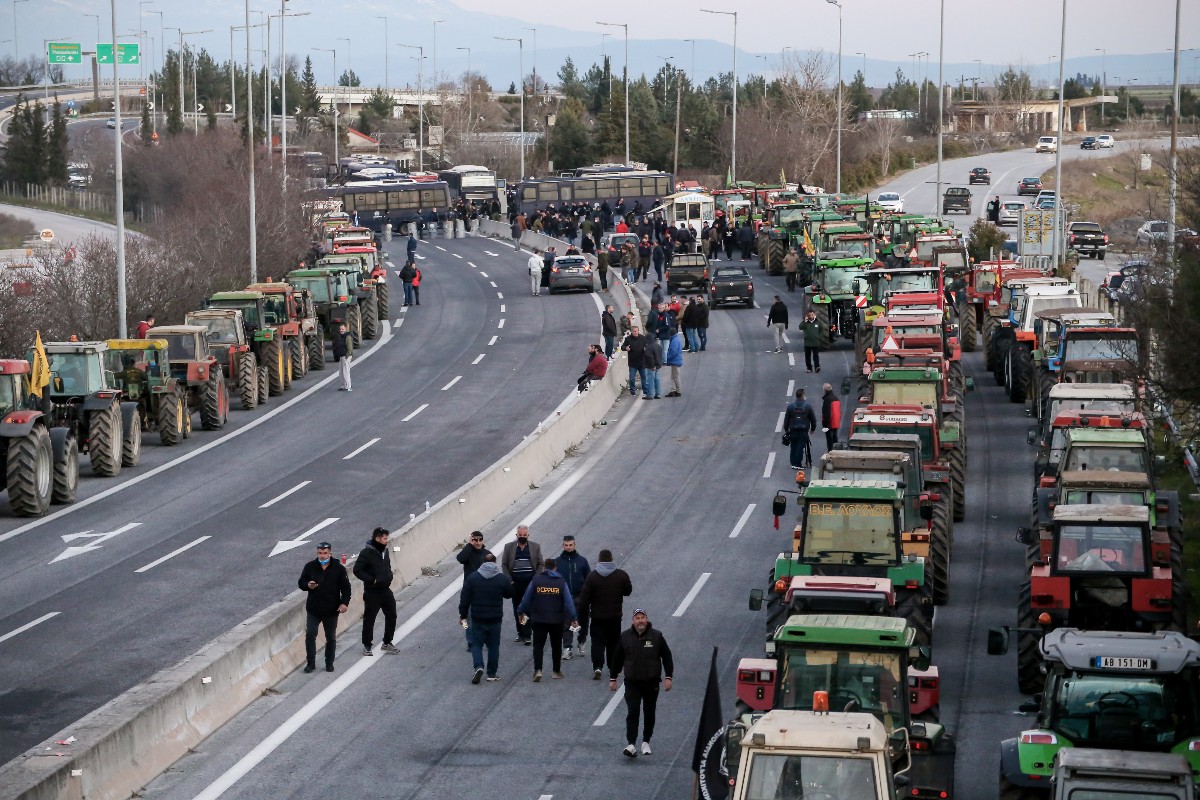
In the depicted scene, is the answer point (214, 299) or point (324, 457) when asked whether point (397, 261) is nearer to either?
point (214, 299)

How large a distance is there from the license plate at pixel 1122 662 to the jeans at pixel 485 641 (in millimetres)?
7348

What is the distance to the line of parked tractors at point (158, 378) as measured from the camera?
27.8m

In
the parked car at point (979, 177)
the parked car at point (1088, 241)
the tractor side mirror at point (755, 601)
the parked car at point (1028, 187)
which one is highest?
the parked car at point (979, 177)

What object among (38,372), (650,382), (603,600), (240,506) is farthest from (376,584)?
(650,382)

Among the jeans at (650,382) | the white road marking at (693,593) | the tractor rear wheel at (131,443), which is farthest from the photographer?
the jeans at (650,382)

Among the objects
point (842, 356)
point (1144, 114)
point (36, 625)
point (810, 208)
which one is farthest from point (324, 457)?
point (1144, 114)

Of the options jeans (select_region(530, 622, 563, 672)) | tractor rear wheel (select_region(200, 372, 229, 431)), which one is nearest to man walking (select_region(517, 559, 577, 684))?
jeans (select_region(530, 622, 563, 672))

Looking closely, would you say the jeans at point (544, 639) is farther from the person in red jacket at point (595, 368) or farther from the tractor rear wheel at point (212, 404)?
the tractor rear wheel at point (212, 404)

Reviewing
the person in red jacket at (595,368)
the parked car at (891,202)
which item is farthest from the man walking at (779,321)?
the parked car at (891,202)

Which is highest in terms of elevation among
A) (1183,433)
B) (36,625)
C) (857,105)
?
(857,105)

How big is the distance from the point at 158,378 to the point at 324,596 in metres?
16.6

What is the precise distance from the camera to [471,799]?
1491 centimetres

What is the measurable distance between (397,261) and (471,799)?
6072cm

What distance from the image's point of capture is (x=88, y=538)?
26484mm
